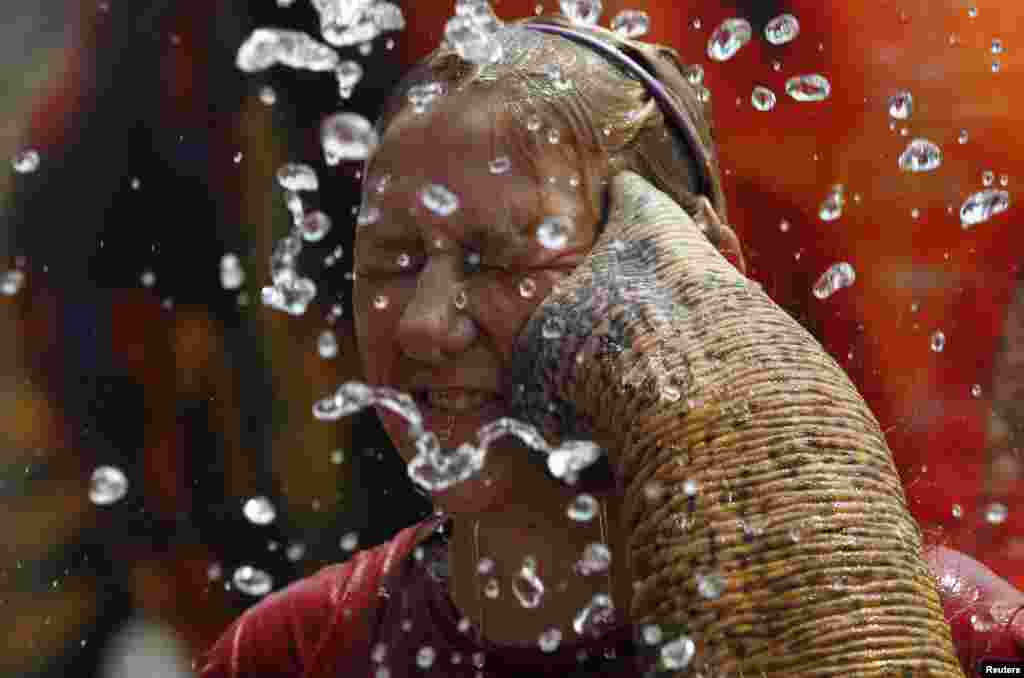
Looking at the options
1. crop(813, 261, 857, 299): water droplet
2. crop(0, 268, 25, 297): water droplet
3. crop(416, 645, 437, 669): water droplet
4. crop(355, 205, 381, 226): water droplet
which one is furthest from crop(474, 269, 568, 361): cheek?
crop(0, 268, 25, 297): water droplet

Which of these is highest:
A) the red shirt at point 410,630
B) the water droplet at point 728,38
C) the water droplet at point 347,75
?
the water droplet at point 728,38

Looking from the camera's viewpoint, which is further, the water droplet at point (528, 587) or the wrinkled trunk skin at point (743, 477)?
the water droplet at point (528, 587)

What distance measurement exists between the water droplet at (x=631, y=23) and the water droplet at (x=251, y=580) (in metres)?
0.73

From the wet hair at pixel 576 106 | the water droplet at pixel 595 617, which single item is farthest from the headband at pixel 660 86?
the water droplet at pixel 595 617

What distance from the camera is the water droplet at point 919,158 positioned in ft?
3.99

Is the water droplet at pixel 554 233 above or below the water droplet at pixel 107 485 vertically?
above

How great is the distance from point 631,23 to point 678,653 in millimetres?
719

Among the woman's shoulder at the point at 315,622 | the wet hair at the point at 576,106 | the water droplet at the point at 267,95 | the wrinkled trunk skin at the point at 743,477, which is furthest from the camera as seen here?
the water droplet at the point at 267,95

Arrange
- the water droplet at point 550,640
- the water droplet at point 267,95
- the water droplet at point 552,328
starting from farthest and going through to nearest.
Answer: the water droplet at point 267,95, the water droplet at point 550,640, the water droplet at point 552,328

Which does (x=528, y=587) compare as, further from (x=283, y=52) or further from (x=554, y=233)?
(x=283, y=52)

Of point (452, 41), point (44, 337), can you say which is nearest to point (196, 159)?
point (44, 337)

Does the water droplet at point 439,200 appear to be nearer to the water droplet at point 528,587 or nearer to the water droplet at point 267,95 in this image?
the water droplet at point 528,587

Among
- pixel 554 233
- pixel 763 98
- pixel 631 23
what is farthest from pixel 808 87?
pixel 554 233

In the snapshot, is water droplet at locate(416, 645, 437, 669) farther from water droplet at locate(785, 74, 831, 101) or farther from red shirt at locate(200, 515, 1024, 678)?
water droplet at locate(785, 74, 831, 101)
